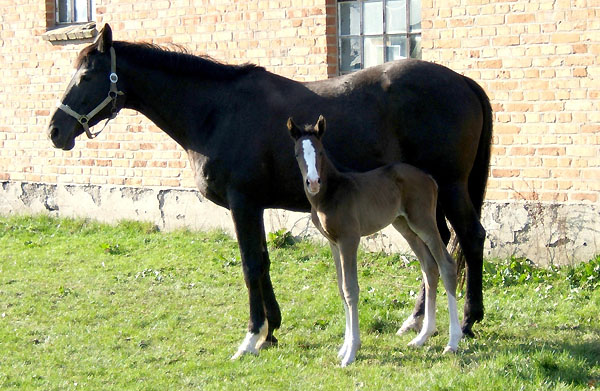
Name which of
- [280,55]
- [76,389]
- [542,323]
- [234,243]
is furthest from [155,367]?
[280,55]

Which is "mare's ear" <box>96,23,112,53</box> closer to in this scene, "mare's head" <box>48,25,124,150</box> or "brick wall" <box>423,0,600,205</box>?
"mare's head" <box>48,25,124,150</box>

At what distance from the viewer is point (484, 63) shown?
910 centimetres

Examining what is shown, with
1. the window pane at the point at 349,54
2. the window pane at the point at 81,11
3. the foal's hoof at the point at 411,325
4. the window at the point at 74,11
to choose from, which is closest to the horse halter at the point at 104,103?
the foal's hoof at the point at 411,325

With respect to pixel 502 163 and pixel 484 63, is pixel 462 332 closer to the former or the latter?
pixel 502 163

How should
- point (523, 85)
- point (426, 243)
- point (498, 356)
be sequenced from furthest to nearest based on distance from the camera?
point (523, 85) < point (426, 243) < point (498, 356)

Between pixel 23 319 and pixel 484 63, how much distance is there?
5.17m

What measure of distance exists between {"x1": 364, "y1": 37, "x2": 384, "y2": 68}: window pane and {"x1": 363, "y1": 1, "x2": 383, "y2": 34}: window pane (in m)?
0.09

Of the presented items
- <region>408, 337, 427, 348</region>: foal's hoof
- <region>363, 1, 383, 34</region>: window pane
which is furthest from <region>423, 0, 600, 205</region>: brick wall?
<region>408, 337, 427, 348</region>: foal's hoof

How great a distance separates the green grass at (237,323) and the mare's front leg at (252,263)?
0.69ft

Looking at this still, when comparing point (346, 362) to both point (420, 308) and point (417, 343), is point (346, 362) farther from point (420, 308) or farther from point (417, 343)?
point (420, 308)

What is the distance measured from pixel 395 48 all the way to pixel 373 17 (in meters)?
0.46

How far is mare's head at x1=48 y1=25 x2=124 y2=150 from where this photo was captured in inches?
279

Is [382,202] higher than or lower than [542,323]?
higher

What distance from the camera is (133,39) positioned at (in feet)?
38.7
